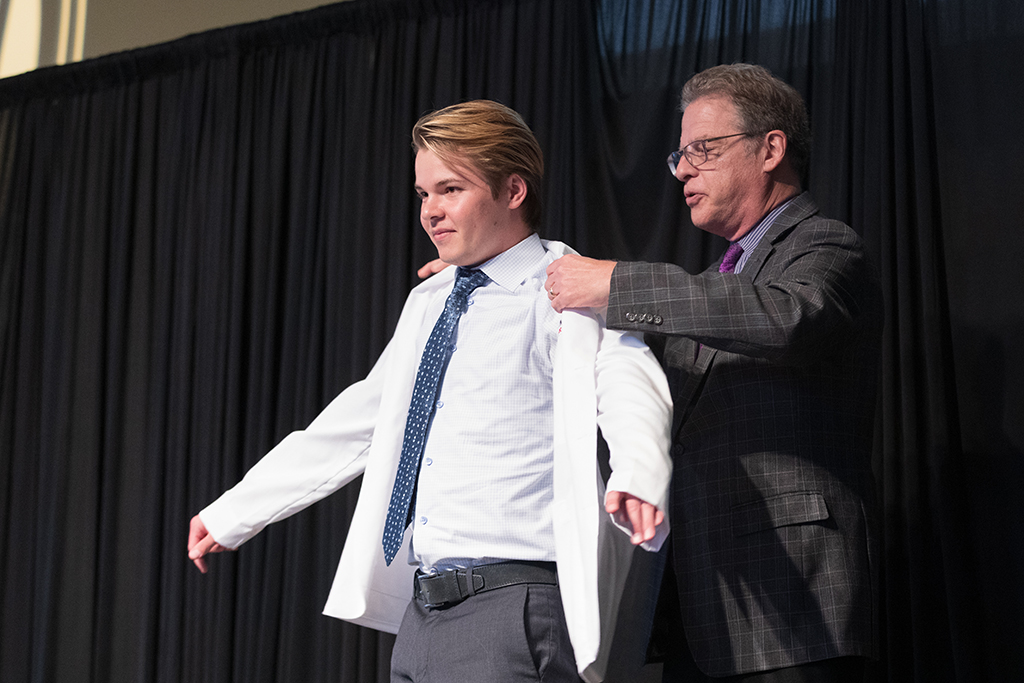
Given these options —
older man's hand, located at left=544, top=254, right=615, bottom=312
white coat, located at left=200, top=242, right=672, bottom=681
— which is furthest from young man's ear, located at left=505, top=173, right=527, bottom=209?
older man's hand, located at left=544, top=254, right=615, bottom=312

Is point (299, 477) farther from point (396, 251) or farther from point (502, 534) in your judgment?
point (396, 251)

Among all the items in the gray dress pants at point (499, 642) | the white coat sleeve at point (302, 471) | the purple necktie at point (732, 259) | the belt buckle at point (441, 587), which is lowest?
the gray dress pants at point (499, 642)

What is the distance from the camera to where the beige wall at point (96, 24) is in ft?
13.8

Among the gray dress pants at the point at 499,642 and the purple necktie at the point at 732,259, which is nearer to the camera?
the gray dress pants at the point at 499,642

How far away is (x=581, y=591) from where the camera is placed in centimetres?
151

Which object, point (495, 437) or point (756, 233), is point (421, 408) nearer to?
point (495, 437)

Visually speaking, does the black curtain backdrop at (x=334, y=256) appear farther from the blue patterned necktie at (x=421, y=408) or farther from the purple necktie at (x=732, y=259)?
the blue patterned necktie at (x=421, y=408)

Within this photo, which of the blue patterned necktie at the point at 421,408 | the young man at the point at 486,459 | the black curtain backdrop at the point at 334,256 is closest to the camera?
the young man at the point at 486,459

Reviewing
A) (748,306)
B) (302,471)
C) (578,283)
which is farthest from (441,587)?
(748,306)

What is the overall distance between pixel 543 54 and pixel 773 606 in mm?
2123

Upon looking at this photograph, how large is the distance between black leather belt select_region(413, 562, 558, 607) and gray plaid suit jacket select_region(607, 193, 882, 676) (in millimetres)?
247

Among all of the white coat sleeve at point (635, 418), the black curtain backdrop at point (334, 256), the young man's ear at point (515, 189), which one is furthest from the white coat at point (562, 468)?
the black curtain backdrop at point (334, 256)

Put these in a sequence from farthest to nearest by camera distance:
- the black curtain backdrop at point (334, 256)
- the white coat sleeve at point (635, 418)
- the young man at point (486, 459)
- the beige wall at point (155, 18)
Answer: the beige wall at point (155, 18)
the black curtain backdrop at point (334, 256)
the young man at point (486, 459)
the white coat sleeve at point (635, 418)

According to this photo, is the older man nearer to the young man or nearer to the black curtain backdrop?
the young man
